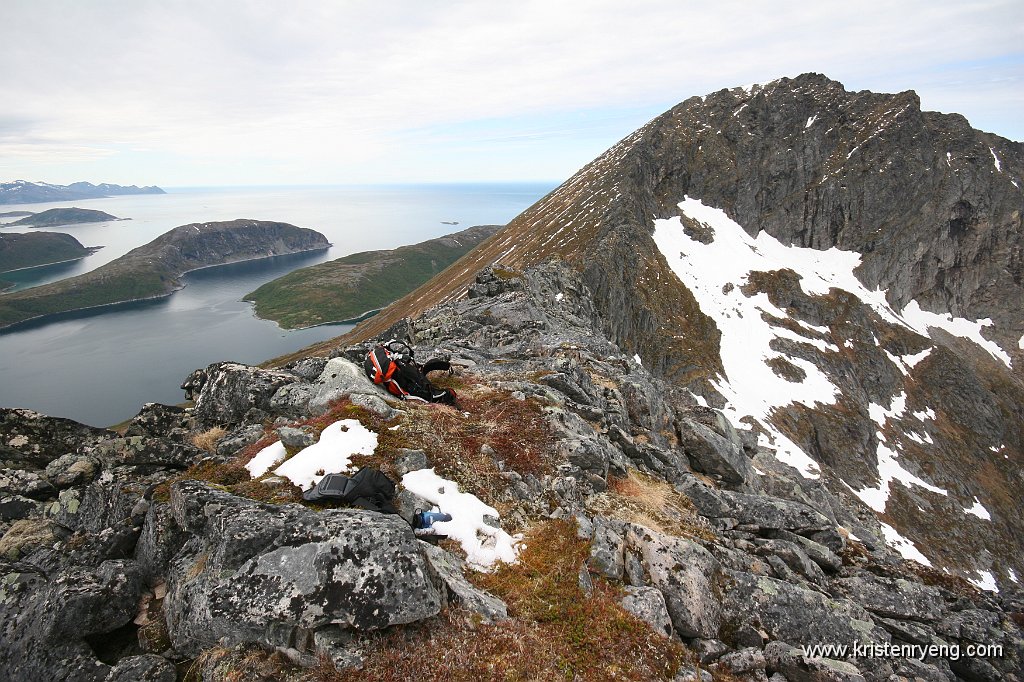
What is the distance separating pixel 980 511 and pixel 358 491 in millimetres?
102290

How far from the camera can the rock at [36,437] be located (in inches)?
590

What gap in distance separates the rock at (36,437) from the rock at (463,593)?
45.7 ft

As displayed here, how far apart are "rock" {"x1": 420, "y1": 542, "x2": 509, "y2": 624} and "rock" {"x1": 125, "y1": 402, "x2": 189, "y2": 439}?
12.6m

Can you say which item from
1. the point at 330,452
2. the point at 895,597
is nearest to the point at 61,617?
the point at 330,452

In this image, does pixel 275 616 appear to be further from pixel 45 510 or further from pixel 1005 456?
A: pixel 1005 456

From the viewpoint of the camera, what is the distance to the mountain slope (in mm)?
74250

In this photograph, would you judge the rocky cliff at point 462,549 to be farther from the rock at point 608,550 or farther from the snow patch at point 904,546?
the snow patch at point 904,546

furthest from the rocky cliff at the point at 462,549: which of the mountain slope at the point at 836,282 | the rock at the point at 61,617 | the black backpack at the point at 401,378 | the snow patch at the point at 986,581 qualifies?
the mountain slope at the point at 836,282

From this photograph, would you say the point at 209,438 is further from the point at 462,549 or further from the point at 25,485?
the point at 462,549

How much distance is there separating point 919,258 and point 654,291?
9358 centimetres

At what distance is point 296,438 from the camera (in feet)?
46.6

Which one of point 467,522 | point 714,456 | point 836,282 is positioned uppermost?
point 467,522

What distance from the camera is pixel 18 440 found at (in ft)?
49.8

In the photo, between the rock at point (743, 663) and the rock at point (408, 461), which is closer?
the rock at point (743, 663)
